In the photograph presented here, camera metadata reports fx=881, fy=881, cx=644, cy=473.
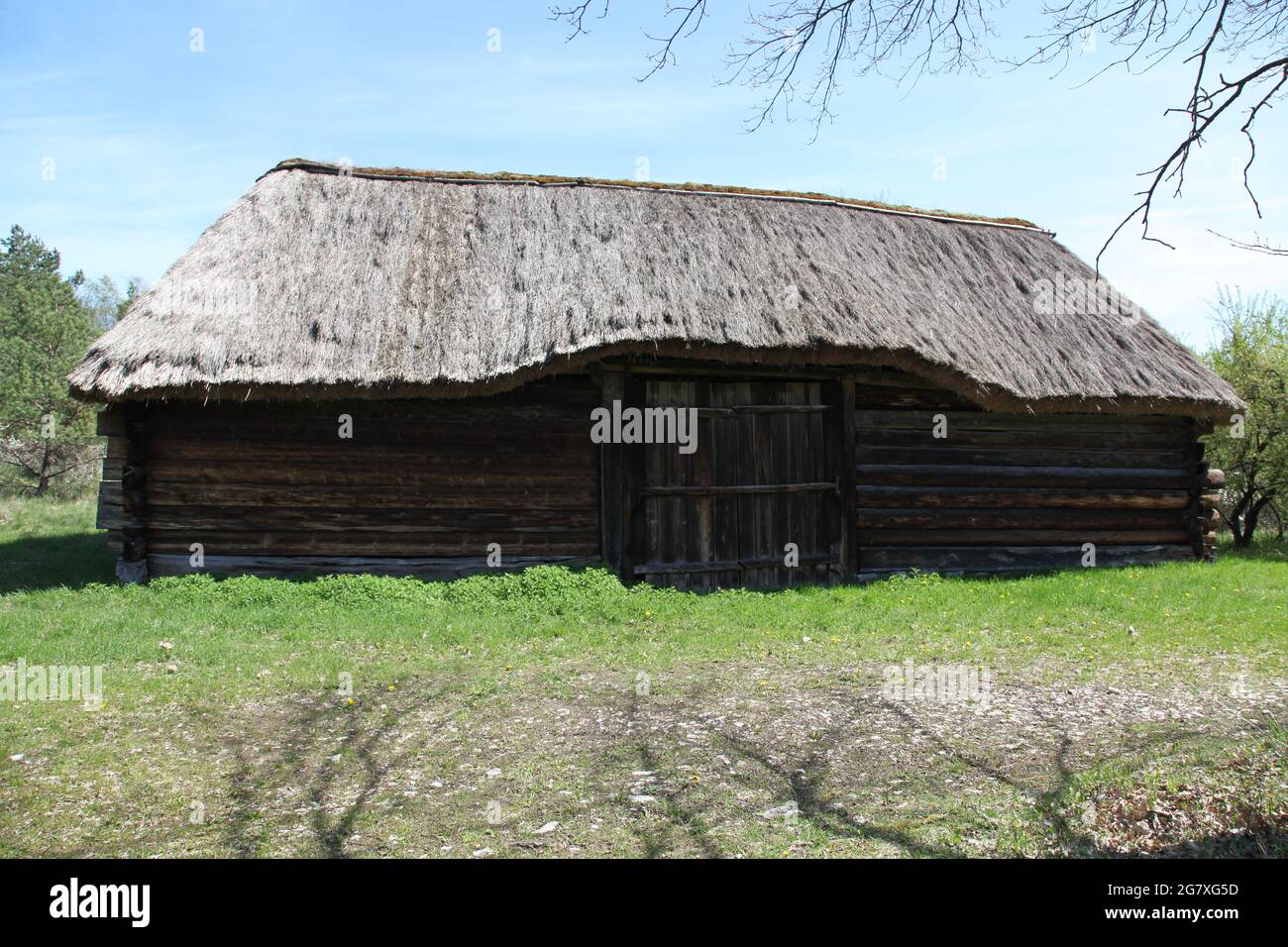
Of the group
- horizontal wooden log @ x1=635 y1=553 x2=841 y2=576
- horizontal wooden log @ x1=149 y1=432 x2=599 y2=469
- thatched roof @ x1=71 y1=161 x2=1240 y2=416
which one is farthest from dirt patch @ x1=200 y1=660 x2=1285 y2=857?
thatched roof @ x1=71 y1=161 x2=1240 y2=416

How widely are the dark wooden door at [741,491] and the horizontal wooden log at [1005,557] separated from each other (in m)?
0.76

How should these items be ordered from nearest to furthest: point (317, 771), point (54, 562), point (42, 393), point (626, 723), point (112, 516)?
point (317, 771), point (626, 723), point (112, 516), point (54, 562), point (42, 393)

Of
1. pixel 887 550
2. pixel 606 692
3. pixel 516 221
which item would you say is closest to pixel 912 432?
pixel 887 550

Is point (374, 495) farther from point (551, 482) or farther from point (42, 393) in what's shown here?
point (42, 393)

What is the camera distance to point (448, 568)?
933 cm

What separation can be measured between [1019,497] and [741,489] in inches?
149

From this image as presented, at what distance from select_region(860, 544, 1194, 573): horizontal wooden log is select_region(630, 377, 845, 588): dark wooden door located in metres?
0.76

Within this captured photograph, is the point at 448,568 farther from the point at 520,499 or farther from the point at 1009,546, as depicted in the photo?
the point at 1009,546

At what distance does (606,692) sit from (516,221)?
6.77m

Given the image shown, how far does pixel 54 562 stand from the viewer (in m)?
10.4

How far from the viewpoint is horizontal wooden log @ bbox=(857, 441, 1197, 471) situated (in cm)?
1055

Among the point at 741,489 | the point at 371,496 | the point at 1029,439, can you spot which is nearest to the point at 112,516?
the point at 371,496

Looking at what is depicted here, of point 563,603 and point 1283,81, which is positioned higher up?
point 1283,81

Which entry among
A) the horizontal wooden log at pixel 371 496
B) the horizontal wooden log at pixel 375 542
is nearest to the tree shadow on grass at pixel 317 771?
the horizontal wooden log at pixel 375 542
